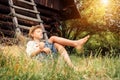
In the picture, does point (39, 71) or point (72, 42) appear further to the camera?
point (72, 42)

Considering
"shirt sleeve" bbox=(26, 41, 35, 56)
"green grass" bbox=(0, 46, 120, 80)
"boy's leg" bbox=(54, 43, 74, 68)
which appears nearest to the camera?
"green grass" bbox=(0, 46, 120, 80)

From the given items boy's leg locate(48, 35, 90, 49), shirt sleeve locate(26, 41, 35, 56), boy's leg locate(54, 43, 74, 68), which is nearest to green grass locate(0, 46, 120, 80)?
boy's leg locate(54, 43, 74, 68)

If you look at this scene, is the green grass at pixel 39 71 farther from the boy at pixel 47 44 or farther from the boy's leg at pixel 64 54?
the boy at pixel 47 44

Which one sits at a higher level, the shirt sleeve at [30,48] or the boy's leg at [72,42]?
the boy's leg at [72,42]

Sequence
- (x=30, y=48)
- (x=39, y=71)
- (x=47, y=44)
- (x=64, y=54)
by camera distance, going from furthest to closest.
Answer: (x=47, y=44) → (x=30, y=48) → (x=64, y=54) → (x=39, y=71)

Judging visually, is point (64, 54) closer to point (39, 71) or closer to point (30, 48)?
point (30, 48)

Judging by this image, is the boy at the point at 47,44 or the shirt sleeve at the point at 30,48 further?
the shirt sleeve at the point at 30,48

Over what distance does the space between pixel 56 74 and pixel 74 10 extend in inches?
385

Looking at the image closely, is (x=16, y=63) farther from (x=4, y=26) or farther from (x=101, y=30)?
(x=101, y=30)

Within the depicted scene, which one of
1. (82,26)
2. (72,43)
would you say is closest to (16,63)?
(72,43)

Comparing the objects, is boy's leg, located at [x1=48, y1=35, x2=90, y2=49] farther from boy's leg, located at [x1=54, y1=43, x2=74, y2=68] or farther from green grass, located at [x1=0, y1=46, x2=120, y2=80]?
green grass, located at [x1=0, y1=46, x2=120, y2=80]

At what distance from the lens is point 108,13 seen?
20422 mm

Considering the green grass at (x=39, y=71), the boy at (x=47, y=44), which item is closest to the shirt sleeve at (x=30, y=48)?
the boy at (x=47, y=44)

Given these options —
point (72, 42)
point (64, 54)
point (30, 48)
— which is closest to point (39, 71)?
point (64, 54)
